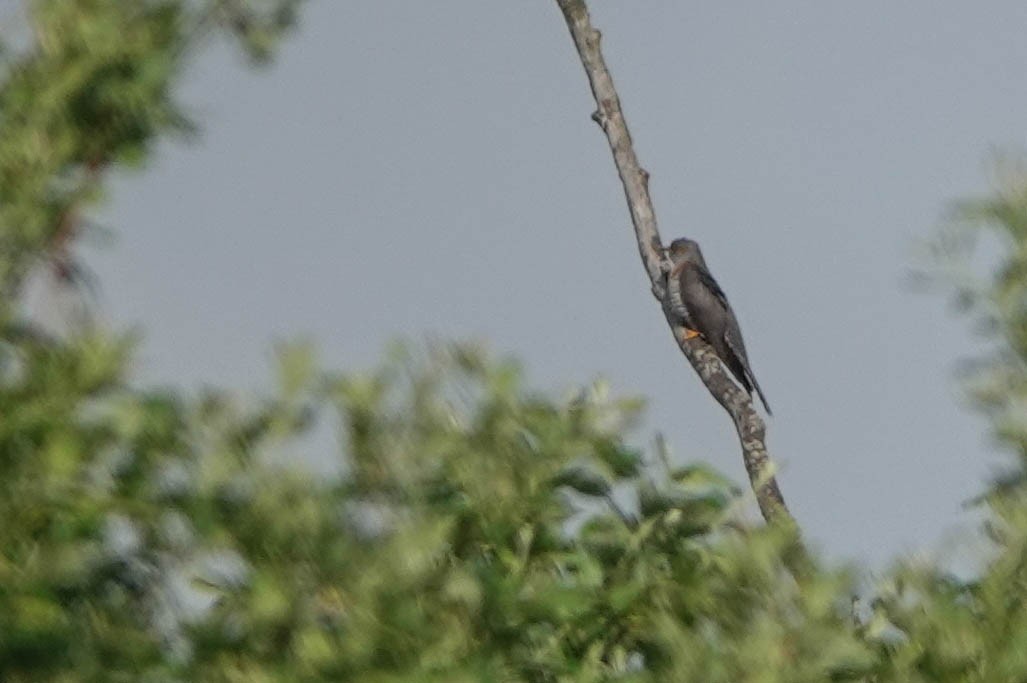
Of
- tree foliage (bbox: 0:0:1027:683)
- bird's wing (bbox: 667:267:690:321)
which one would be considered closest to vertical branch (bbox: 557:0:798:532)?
bird's wing (bbox: 667:267:690:321)

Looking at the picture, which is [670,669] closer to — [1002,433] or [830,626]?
[830,626]

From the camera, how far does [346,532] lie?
4.57 m

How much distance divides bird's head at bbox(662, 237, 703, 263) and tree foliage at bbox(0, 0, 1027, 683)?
13085mm

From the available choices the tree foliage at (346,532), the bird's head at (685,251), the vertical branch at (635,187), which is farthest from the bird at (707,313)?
the tree foliage at (346,532)

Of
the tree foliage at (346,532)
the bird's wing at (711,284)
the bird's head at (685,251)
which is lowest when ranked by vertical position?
the tree foliage at (346,532)

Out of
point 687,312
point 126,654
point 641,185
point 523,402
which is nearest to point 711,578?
point 523,402

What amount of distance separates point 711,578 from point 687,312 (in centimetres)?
1187

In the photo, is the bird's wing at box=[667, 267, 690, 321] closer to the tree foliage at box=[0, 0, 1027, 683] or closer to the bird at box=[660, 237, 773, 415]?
the bird at box=[660, 237, 773, 415]

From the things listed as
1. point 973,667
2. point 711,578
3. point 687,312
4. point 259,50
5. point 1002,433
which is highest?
point 687,312

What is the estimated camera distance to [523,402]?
5133 mm

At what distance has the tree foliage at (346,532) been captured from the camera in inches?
167

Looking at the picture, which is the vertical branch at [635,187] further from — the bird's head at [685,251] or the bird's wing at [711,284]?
the bird's head at [685,251]

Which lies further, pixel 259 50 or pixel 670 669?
pixel 259 50

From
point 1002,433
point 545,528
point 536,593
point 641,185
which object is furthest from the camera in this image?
point 641,185
